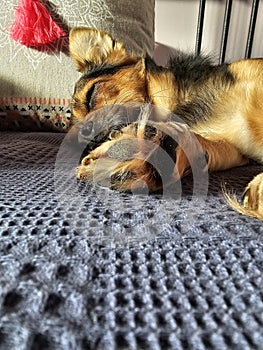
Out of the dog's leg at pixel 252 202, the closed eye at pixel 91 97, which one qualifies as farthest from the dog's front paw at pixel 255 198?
the closed eye at pixel 91 97

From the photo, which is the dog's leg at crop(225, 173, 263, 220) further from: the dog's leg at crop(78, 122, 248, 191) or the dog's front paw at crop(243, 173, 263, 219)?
the dog's leg at crop(78, 122, 248, 191)

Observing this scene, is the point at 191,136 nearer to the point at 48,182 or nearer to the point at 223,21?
the point at 48,182

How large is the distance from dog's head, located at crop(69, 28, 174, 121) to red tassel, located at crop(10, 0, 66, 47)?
0.14 meters

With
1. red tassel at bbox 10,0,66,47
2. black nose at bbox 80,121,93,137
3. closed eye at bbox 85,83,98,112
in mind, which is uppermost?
red tassel at bbox 10,0,66,47

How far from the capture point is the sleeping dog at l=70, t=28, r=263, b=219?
2.72ft

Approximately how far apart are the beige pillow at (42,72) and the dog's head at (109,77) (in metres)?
0.13

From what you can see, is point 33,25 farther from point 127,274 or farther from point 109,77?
point 127,274

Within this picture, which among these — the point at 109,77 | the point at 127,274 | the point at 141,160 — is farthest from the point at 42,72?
the point at 127,274

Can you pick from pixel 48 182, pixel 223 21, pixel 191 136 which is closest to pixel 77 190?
pixel 48 182

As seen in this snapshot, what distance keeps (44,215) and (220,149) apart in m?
0.57

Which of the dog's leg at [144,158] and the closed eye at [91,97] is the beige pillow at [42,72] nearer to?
the closed eye at [91,97]

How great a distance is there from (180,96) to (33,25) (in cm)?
62

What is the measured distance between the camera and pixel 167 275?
1.29 feet

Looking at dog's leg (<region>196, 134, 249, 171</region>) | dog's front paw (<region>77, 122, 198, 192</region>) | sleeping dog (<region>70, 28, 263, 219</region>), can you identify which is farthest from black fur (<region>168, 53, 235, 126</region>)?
dog's front paw (<region>77, 122, 198, 192</region>)
